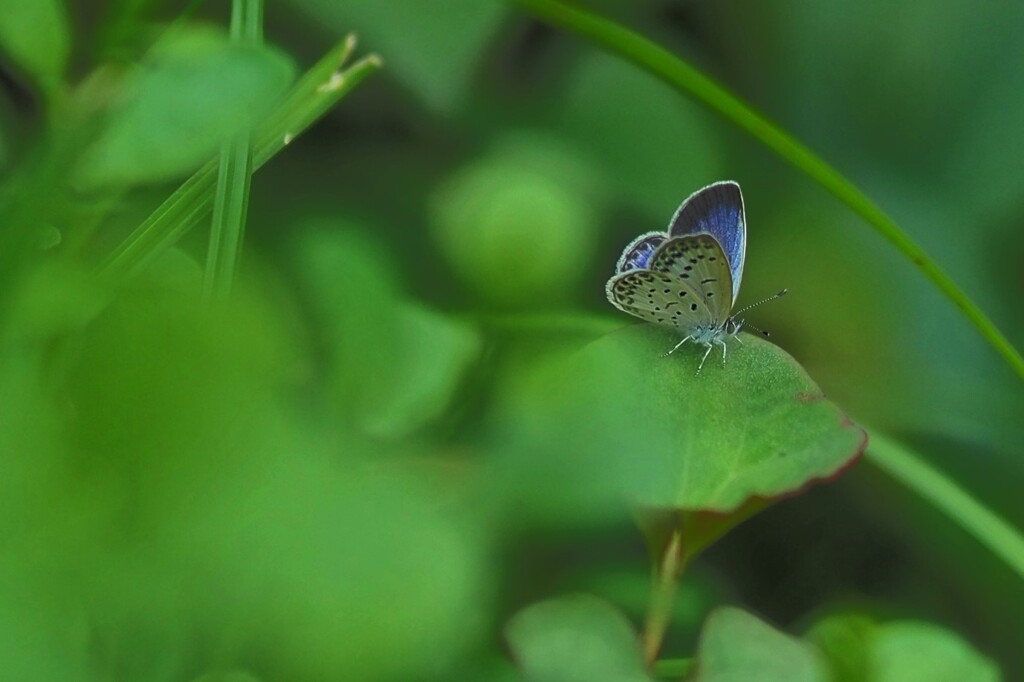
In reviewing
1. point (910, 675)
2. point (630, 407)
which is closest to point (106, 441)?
point (630, 407)

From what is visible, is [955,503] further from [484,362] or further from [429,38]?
[429,38]

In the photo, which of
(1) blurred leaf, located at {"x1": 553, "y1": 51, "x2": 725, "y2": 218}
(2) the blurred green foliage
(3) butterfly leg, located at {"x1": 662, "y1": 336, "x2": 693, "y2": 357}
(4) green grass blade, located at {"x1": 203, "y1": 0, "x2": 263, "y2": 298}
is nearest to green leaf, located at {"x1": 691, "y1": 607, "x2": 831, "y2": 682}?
(2) the blurred green foliage

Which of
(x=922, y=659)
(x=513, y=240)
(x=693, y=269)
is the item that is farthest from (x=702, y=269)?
(x=922, y=659)

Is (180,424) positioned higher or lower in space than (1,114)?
higher

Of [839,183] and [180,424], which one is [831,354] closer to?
[839,183]

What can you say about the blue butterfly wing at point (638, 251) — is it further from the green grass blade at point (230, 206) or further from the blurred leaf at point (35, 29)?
the blurred leaf at point (35, 29)

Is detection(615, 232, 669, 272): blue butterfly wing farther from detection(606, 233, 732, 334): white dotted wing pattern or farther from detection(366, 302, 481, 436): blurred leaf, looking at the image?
detection(366, 302, 481, 436): blurred leaf
